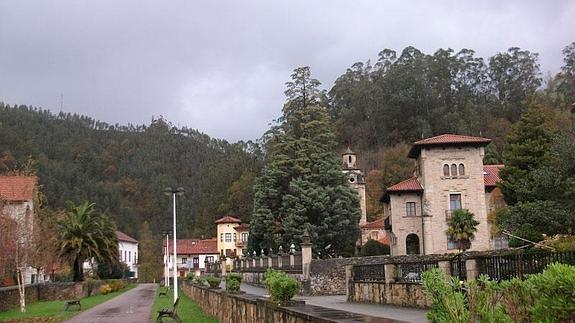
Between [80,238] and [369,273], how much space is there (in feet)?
114

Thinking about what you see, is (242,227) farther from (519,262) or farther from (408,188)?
(519,262)

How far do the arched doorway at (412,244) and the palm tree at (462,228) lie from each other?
14.9ft

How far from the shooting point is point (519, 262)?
15.7 metres

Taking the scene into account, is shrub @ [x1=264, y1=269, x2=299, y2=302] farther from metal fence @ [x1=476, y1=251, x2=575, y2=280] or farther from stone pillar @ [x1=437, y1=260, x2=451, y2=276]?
stone pillar @ [x1=437, y1=260, x2=451, y2=276]

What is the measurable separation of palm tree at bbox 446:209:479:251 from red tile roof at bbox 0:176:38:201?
3307 cm

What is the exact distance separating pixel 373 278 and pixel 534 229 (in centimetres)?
1101

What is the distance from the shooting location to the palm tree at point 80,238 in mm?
51344

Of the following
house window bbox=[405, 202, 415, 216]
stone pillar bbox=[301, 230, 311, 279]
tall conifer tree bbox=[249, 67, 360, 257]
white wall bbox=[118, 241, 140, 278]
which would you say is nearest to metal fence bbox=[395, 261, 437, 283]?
stone pillar bbox=[301, 230, 311, 279]

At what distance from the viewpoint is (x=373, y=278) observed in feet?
74.6

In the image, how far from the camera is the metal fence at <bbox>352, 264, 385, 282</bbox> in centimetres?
2205

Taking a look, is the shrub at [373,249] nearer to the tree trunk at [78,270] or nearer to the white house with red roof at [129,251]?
the tree trunk at [78,270]

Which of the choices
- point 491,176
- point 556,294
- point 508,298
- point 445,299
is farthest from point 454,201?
point 556,294

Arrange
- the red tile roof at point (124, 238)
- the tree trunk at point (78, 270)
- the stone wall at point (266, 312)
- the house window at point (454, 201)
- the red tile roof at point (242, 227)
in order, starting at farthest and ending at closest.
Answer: the red tile roof at point (124, 238), the red tile roof at point (242, 227), the tree trunk at point (78, 270), the house window at point (454, 201), the stone wall at point (266, 312)

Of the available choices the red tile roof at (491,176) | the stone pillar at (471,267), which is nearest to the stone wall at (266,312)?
the stone pillar at (471,267)
